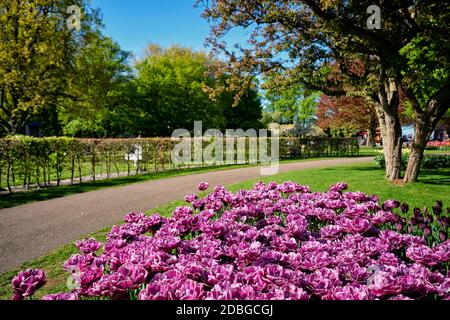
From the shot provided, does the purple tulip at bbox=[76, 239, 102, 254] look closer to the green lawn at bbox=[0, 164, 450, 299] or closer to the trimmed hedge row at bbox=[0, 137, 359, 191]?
the green lawn at bbox=[0, 164, 450, 299]

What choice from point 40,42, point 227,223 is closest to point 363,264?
point 227,223

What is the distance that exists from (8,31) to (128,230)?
21889mm

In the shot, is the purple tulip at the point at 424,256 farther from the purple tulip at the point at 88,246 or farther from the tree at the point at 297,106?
the tree at the point at 297,106

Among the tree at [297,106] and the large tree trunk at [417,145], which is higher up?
the tree at [297,106]

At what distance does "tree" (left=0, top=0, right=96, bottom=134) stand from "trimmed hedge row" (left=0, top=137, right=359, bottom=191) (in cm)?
804

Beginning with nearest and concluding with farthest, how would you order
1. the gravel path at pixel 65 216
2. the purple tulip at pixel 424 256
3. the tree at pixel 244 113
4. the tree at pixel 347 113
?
the purple tulip at pixel 424 256
the gravel path at pixel 65 216
the tree at pixel 347 113
the tree at pixel 244 113

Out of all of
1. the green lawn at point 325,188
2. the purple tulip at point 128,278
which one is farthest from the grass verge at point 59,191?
the purple tulip at point 128,278

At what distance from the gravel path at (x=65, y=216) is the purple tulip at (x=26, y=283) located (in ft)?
11.3

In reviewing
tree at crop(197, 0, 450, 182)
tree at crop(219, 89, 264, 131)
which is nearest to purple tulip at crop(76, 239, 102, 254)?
tree at crop(197, 0, 450, 182)

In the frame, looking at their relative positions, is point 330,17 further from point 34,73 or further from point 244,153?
point 34,73

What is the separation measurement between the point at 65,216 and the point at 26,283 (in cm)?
623

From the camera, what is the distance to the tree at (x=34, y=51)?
1862 centimetres

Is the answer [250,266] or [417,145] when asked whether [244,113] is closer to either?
[417,145]

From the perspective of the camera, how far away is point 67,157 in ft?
41.0
